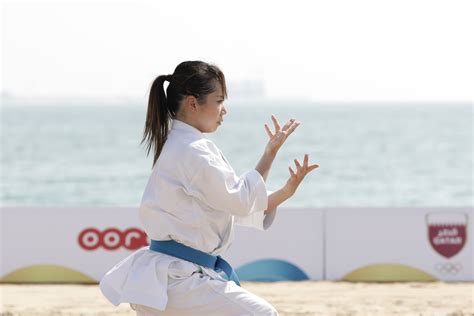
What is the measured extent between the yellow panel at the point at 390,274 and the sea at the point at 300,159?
11.8m

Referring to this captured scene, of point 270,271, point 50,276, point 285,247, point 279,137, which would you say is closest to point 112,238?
point 50,276

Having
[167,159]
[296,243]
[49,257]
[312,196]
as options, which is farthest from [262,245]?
[312,196]

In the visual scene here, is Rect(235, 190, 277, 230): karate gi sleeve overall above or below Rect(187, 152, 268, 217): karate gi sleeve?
below

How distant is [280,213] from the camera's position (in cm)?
966

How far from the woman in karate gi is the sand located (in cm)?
408

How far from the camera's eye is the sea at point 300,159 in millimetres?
32188

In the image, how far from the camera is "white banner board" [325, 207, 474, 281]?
9609 millimetres

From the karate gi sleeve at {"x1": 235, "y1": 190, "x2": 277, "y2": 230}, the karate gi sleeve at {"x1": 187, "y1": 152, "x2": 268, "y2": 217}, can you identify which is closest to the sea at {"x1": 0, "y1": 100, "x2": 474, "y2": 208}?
the karate gi sleeve at {"x1": 235, "y1": 190, "x2": 277, "y2": 230}

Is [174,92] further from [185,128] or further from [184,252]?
[184,252]

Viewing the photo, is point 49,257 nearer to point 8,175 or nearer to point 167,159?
point 167,159

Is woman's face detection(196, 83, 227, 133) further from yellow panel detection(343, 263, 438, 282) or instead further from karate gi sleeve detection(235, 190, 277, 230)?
yellow panel detection(343, 263, 438, 282)

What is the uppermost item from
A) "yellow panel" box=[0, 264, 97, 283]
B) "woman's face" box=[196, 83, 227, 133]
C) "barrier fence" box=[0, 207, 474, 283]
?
"woman's face" box=[196, 83, 227, 133]

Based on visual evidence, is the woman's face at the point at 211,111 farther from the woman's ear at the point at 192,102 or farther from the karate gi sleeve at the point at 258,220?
the karate gi sleeve at the point at 258,220

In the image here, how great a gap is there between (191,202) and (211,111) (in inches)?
14.1
